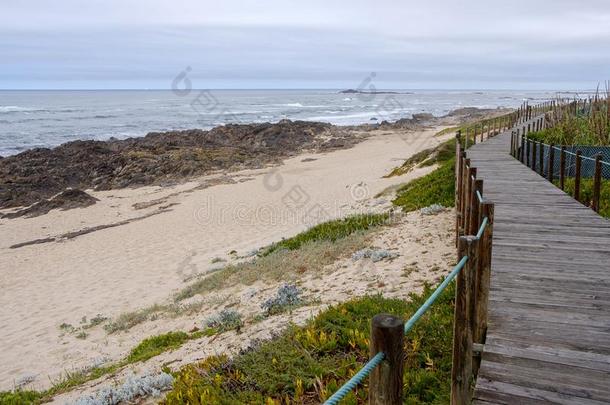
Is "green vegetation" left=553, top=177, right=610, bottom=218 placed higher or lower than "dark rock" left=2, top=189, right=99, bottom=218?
higher

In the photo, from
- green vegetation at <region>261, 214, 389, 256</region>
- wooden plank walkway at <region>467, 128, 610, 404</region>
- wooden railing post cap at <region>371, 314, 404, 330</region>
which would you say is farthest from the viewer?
green vegetation at <region>261, 214, 389, 256</region>

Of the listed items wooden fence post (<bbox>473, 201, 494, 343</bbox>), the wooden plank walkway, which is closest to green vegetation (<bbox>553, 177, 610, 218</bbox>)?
the wooden plank walkway

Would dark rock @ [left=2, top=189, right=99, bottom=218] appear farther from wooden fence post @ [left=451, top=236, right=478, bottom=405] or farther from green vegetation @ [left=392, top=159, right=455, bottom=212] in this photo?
wooden fence post @ [left=451, top=236, right=478, bottom=405]

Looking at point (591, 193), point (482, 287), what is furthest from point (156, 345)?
point (591, 193)

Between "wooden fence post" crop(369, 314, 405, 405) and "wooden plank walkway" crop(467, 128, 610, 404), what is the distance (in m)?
1.64

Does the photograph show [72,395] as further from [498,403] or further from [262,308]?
[498,403]

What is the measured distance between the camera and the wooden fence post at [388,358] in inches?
82.0

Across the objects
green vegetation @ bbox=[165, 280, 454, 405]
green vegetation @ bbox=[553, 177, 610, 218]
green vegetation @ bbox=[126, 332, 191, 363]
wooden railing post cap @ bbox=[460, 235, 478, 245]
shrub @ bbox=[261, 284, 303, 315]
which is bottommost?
green vegetation @ bbox=[126, 332, 191, 363]

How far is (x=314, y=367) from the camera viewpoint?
4.70m

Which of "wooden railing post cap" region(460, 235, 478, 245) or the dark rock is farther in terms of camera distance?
the dark rock

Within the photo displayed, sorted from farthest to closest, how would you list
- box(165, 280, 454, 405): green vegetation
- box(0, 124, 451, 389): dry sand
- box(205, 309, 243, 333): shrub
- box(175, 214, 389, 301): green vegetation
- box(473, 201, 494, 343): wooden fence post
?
1. box(175, 214, 389, 301): green vegetation
2. box(0, 124, 451, 389): dry sand
3. box(205, 309, 243, 333): shrub
4. box(165, 280, 454, 405): green vegetation
5. box(473, 201, 494, 343): wooden fence post

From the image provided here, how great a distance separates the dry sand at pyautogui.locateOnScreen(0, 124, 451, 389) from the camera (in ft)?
27.7

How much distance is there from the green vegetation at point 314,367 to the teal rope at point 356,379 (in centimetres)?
219

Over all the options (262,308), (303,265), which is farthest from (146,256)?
(262,308)
